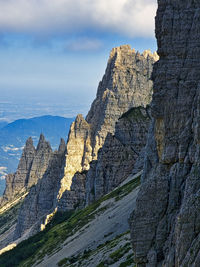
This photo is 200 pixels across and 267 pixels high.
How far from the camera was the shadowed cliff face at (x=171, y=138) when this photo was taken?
30.2 m

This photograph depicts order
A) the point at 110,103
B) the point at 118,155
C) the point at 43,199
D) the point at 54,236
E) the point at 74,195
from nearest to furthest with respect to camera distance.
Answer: the point at 54,236
the point at 118,155
the point at 74,195
the point at 43,199
the point at 110,103

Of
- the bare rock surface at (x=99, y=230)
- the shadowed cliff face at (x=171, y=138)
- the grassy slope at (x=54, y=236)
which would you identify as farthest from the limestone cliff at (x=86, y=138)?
the shadowed cliff face at (x=171, y=138)

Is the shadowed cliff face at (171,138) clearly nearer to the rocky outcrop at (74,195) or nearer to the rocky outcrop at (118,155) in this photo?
the rocky outcrop at (118,155)

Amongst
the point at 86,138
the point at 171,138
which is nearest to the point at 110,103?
the point at 86,138

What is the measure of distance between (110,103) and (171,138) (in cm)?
14458

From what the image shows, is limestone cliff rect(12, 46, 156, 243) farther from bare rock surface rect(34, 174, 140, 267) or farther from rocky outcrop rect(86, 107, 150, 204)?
bare rock surface rect(34, 174, 140, 267)

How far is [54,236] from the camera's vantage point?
354 ft

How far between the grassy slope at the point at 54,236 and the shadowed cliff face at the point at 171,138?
2245 inches

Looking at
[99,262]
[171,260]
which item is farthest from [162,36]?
[99,262]

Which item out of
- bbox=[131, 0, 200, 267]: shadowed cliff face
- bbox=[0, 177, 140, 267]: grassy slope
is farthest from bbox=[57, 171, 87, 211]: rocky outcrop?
bbox=[131, 0, 200, 267]: shadowed cliff face

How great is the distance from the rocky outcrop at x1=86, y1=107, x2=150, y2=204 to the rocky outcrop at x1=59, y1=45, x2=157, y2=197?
39.3 meters

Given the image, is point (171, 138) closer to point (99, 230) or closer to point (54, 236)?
point (99, 230)

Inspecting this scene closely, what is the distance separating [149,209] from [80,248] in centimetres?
4244

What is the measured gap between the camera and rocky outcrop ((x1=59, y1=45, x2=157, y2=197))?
168625 mm
